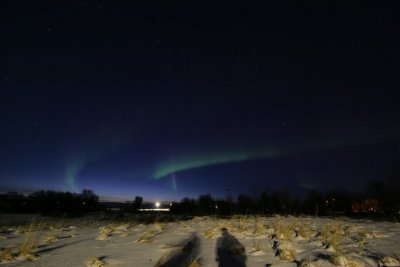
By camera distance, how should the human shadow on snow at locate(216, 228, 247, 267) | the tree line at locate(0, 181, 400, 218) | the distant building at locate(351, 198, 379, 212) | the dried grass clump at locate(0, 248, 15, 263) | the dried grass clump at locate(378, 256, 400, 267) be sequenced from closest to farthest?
the dried grass clump at locate(378, 256, 400, 267)
the dried grass clump at locate(0, 248, 15, 263)
the human shadow on snow at locate(216, 228, 247, 267)
the tree line at locate(0, 181, 400, 218)
the distant building at locate(351, 198, 379, 212)

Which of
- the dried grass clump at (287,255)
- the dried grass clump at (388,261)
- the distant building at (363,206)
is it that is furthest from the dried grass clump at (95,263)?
the distant building at (363,206)

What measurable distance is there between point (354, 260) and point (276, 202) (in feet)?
145

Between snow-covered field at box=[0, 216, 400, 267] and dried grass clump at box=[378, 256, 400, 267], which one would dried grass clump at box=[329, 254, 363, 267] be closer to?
snow-covered field at box=[0, 216, 400, 267]

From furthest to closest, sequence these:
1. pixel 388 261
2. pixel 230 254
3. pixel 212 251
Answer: pixel 212 251
pixel 230 254
pixel 388 261

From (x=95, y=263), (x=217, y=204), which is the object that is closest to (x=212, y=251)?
(x=95, y=263)

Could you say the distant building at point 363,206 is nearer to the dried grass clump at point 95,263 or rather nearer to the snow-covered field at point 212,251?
the snow-covered field at point 212,251

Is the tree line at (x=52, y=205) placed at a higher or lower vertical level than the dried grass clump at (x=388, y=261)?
higher

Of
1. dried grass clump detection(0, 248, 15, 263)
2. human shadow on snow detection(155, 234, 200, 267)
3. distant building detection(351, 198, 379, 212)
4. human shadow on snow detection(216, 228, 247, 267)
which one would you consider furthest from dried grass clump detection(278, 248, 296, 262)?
distant building detection(351, 198, 379, 212)

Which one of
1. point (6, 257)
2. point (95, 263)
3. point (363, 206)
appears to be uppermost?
point (363, 206)

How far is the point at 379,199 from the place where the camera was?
158ft

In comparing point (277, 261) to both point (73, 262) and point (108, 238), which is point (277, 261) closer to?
point (73, 262)

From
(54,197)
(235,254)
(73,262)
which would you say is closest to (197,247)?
(235,254)

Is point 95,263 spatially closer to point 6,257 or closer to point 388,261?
point 6,257

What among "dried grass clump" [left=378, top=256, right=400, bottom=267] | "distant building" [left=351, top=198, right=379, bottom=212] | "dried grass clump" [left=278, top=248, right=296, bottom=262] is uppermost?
"distant building" [left=351, top=198, right=379, bottom=212]
